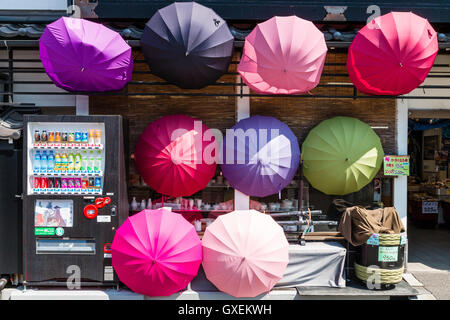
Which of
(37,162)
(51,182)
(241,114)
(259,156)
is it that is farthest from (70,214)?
(241,114)

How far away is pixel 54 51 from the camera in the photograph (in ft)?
17.0

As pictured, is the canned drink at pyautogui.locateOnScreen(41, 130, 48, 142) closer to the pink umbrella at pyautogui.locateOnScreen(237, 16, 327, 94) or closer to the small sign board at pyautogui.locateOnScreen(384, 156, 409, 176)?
the pink umbrella at pyautogui.locateOnScreen(237, 16, 327, 94)

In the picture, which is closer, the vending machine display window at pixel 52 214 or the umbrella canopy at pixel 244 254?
the umbrella canopy at pixel 244 254

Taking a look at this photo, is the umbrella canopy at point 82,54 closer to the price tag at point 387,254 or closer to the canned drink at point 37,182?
the canned drink at point 37,182

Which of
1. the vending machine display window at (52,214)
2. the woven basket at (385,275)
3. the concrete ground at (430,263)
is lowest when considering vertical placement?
the concrete ground at (430,263)

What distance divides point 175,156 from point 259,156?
4.54 feet

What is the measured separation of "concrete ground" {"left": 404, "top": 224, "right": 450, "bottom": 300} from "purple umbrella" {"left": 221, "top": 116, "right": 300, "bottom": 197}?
119 inches

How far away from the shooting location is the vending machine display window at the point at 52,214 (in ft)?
17.9

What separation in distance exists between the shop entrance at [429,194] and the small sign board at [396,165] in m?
1.16

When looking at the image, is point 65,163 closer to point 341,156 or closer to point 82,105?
point 82,105

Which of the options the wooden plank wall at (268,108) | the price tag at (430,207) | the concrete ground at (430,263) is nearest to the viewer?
the concrete ground at (430,263)

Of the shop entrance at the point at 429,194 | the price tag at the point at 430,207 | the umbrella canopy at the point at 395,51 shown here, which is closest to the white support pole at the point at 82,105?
the umbrella canopy at the point at 395,51

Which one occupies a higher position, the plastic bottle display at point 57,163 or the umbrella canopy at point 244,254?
the plastic bottle display at point 57,163

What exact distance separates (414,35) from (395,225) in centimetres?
303
